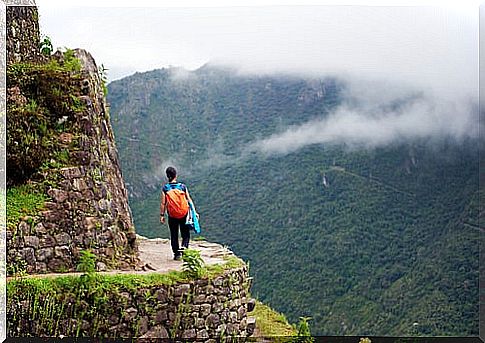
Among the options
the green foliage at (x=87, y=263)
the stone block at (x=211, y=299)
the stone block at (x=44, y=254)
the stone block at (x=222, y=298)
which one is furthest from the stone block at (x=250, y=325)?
the stone block at (x=44, y=254)

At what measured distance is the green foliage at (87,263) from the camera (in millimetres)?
4410

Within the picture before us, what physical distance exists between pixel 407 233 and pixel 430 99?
1958mm

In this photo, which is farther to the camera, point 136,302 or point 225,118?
point 225,118

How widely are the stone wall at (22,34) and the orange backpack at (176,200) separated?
153 centimetres

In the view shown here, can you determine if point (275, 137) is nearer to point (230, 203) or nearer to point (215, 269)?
point (230, 203)

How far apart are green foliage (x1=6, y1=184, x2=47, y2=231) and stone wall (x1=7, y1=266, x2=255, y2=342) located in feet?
1.68

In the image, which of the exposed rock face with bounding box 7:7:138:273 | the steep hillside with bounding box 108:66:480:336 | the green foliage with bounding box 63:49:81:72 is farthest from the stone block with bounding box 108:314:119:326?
the steep hillside with bounding box 108:66:480:336

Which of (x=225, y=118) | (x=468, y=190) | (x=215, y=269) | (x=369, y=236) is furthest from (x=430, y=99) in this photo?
(x=215, y=269)

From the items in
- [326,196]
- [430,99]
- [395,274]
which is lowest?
[395,274]

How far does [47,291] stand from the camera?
4.19 m

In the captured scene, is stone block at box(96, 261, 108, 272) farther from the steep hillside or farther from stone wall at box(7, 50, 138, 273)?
the steep hillside

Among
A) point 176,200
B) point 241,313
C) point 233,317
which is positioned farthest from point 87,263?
point 241,313

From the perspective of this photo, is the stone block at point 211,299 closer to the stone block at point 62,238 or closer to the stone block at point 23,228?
the stone block at point 62,238

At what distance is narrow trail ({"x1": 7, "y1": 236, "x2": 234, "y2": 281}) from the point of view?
4668mm
